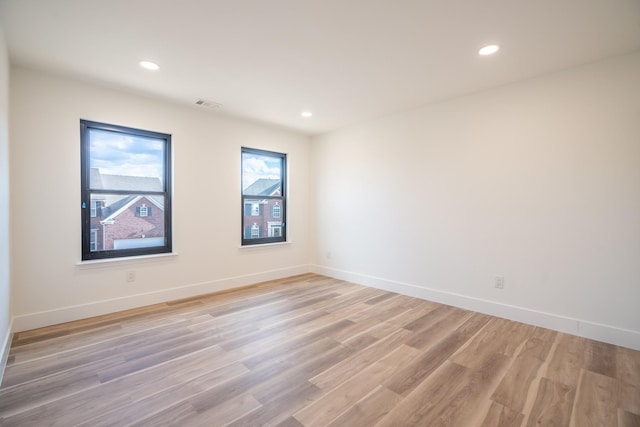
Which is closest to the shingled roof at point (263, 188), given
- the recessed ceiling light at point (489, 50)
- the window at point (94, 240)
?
the window at point (94, 240)

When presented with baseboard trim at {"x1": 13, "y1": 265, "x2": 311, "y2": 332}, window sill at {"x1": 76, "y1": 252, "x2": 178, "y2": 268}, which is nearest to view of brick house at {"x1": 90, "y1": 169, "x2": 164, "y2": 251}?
window sill at {"x1": 76, "y1": 252, "x2": 178, "y2": 268}

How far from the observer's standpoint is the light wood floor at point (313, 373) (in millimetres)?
1713

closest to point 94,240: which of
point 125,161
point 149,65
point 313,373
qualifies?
point 125,161

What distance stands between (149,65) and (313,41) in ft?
5.29

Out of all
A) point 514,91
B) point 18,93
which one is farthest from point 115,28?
point 514,91

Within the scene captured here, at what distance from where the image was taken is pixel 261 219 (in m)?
4.85

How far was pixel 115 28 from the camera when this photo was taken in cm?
221

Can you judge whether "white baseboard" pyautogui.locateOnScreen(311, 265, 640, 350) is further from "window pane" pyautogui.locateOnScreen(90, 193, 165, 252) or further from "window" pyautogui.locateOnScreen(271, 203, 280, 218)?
"window pane" pyautogui.locateOnScreen(90, 193, 165, 252)

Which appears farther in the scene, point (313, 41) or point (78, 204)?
point (78, 204)

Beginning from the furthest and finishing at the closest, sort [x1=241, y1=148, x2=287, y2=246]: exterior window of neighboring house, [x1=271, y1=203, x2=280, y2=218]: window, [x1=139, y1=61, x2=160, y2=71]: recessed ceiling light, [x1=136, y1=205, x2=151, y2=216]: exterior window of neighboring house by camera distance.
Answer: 1. [x1=271, y1=203, x2=280, y2=218]: window
2. [x1=241, y1=148, x2=287, y2=246]: exterior window of neighboring house
3. [x1=136, y1=205, x2=151, y2=216]: exterior window of neighboring house
4. [x1=139, y1=61, x2=160, y2=71]: recessed ceiling light

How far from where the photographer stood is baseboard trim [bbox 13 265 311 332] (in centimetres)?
287

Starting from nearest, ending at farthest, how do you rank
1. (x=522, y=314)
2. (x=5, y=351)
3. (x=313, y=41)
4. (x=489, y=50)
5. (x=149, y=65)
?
(x=5, y=351)
(x=313, y=41)
(x=489, y=50)
(x=149, y=65)
(x=522, y=314)

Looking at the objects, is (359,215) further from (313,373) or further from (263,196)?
(313,373)

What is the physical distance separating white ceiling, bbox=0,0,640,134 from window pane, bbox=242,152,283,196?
1.43 metres
